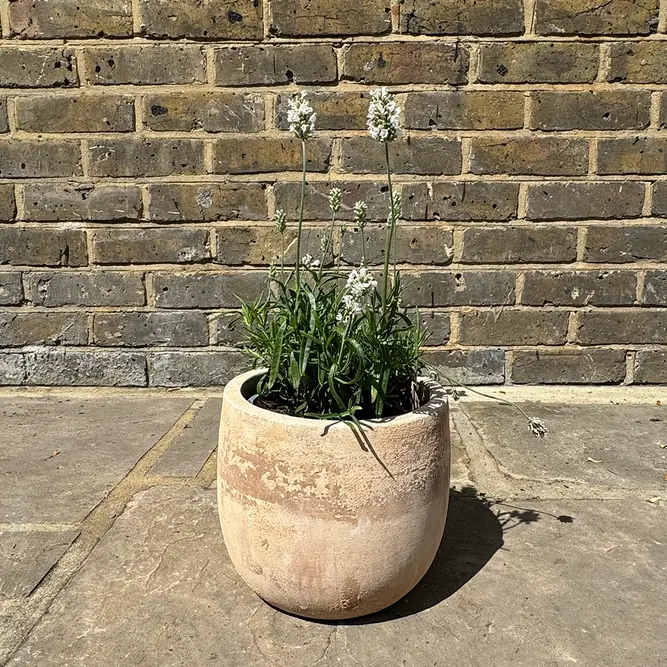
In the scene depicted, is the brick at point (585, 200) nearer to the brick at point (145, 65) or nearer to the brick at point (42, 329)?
the brick at point (145, 65)

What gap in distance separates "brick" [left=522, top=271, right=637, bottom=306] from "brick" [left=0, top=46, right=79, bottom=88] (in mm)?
2341

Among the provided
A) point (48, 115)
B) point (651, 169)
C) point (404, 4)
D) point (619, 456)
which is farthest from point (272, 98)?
point (619, 456)

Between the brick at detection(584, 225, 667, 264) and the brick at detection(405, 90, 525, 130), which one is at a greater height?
the brick at detection(405, 90, 525, 130)

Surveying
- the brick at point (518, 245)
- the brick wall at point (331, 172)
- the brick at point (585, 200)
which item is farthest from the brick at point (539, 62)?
the brick at point (518, 245)

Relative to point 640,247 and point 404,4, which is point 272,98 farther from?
point 640,247

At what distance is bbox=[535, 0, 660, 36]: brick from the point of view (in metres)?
2.89

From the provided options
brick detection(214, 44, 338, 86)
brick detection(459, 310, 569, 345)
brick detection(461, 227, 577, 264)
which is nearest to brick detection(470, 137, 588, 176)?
brick detection(461, 227, 577, 264)

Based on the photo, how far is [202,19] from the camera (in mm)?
2934

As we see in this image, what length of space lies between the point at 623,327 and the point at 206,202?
2095 mm

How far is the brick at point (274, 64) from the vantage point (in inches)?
116

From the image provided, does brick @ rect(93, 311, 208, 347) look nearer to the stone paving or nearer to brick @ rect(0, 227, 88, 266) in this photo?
brick @ rect(0, 227, 88, 266)

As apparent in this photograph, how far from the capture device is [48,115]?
3014 mm

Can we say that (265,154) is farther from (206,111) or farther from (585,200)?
(585,200)

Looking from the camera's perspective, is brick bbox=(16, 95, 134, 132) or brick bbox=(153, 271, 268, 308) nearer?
brick bbox=(16, 95, 134, 132)
